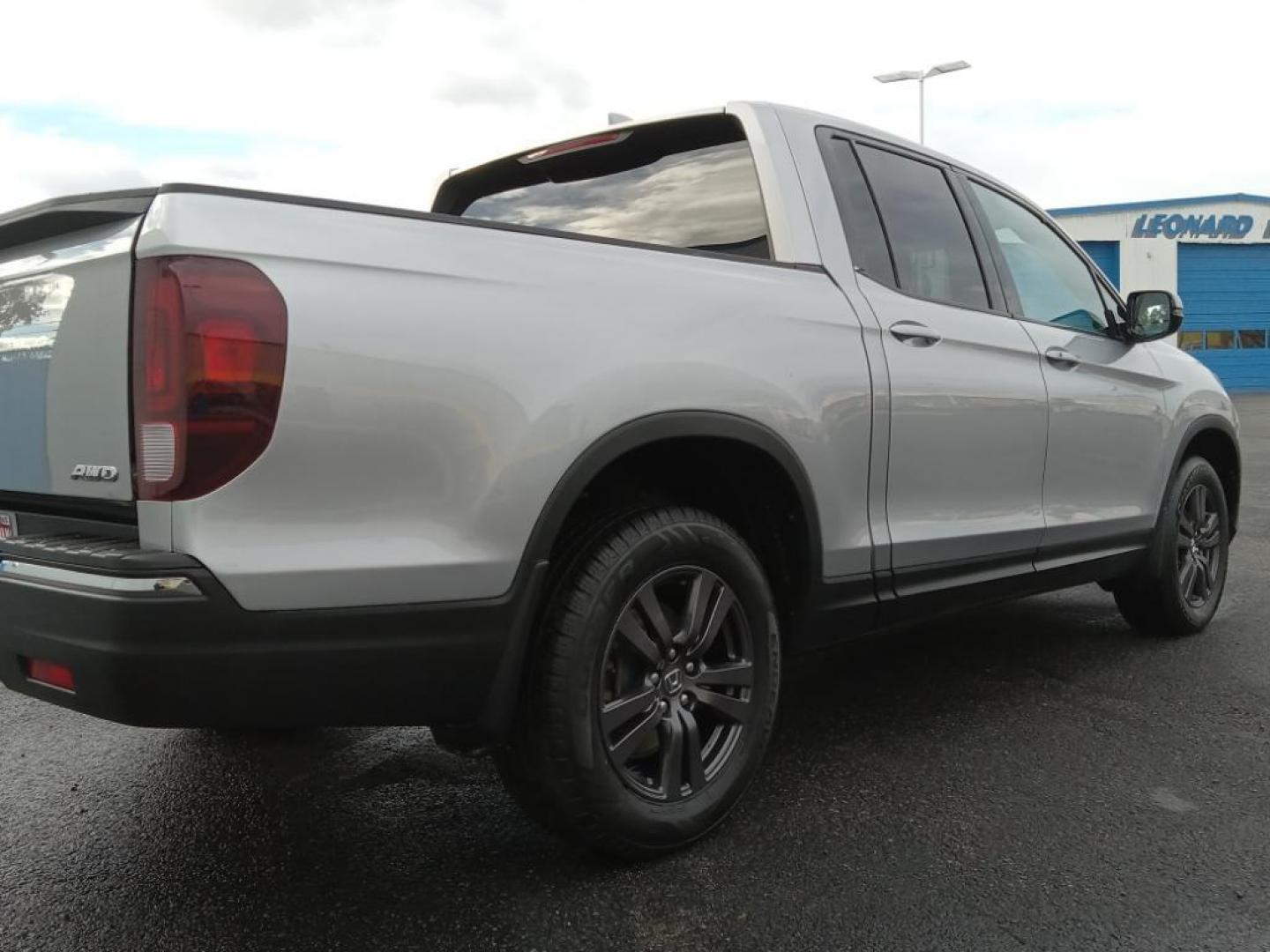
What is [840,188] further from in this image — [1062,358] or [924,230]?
[1062,358]

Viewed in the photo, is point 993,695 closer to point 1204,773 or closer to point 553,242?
point 1204,773

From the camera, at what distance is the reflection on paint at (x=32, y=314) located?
2.01 meters

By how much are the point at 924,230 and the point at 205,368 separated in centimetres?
237

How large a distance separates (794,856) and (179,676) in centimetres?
145

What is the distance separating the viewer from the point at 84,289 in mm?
1943

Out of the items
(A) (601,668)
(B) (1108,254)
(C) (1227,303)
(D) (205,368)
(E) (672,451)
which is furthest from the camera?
Answer: (C) (1227,303)

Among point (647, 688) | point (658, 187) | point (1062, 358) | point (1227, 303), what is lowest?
point (647, 688)

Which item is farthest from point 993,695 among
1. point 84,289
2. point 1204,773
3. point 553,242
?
point 84,289

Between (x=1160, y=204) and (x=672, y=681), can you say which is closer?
(x=672, y=681)

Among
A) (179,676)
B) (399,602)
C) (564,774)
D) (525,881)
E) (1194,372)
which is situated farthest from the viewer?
(1194,372)

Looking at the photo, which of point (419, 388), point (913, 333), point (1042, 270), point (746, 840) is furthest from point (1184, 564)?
point (419, 388)

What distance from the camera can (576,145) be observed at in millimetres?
3250

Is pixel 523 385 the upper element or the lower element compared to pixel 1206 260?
lower

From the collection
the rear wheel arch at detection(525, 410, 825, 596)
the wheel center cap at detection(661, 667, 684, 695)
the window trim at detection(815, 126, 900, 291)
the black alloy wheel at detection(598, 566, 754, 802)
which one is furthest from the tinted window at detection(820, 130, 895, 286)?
the wheel center cap at detection(661, 667, 684, 695)
